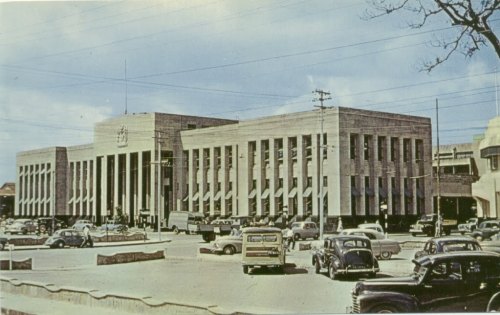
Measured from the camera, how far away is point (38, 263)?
1720 cm

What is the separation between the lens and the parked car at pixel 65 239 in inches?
952

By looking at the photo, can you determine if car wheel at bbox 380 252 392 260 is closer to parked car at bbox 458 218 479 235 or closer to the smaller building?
the smaller building

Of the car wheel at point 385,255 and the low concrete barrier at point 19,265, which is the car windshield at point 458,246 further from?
the low concrete barrier at point 19,265

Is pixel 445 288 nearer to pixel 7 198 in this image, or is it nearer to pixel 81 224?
pixel 7 198

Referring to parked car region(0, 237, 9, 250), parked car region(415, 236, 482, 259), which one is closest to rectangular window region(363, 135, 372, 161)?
parked car region(415, 236, 482, 259)

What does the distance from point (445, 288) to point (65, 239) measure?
18879 mm

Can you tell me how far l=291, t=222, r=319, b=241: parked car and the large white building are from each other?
726mm

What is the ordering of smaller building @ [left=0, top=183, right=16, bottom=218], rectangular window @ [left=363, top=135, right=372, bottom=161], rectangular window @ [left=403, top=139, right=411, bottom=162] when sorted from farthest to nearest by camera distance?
1. rectangular window @ [left=363, top=135, right=372, bottom=161]
2. rectangular window @ [left=403, top=139, right=411, bottom=162]
3. smaller building @ [left=0, top=183, right=16, bottom=218]

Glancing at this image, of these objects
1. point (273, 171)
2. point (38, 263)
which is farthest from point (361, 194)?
point (38, 263)

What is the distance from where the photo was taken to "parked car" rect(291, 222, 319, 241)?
20817 mm

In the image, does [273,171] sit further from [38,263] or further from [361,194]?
[38,263]

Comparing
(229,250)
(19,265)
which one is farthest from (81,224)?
(19,265)

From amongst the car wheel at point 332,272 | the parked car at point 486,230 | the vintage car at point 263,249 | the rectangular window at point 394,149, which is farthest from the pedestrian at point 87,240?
the parked car at point 486,230

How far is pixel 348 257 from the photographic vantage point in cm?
1253
